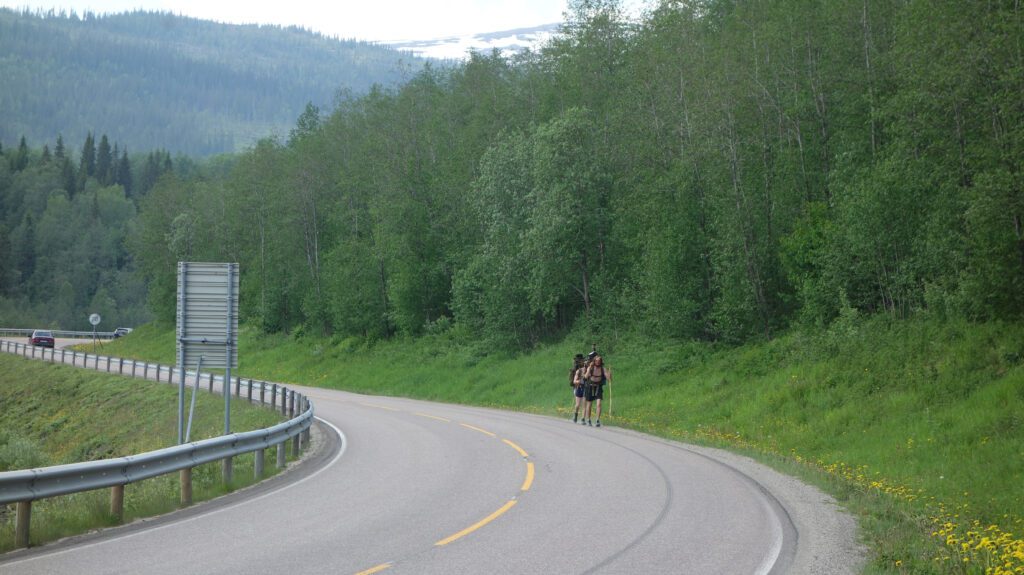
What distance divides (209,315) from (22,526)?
26.1ft

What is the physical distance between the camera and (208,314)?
17.2 m

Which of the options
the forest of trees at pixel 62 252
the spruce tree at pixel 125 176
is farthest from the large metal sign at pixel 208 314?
the spruce tree at pixel 125 176

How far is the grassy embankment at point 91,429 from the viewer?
460 inches

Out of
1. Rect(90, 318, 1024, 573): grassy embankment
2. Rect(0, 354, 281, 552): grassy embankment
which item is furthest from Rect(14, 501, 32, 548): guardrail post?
Rect(90, 318, 1024, 573): grassy embankment

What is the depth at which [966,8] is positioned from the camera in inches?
886

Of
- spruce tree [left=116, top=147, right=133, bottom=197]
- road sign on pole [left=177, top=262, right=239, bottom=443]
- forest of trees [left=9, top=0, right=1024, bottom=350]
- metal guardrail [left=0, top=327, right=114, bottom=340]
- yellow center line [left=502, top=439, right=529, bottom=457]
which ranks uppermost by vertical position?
spruce tree [left=116, top=147, right=133, bottom=197]

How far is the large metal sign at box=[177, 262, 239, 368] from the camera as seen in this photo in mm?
17094

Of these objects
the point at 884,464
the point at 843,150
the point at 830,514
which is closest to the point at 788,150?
the point at 843,150

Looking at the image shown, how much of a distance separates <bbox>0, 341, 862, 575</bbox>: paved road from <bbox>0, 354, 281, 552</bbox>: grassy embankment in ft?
2.37

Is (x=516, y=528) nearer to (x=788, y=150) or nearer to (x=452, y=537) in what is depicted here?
(x=452, y=537)

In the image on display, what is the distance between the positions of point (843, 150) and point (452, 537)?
23741 millimetres

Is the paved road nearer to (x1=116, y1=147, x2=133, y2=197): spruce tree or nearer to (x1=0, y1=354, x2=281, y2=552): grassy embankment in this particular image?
(x1=0, y1=354, x2=281, y2=552): grassy embankment

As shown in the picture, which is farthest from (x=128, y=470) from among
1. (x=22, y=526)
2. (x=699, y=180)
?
(x=699, y=180)

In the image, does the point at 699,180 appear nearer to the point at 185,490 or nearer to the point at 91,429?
the point at 185,490
